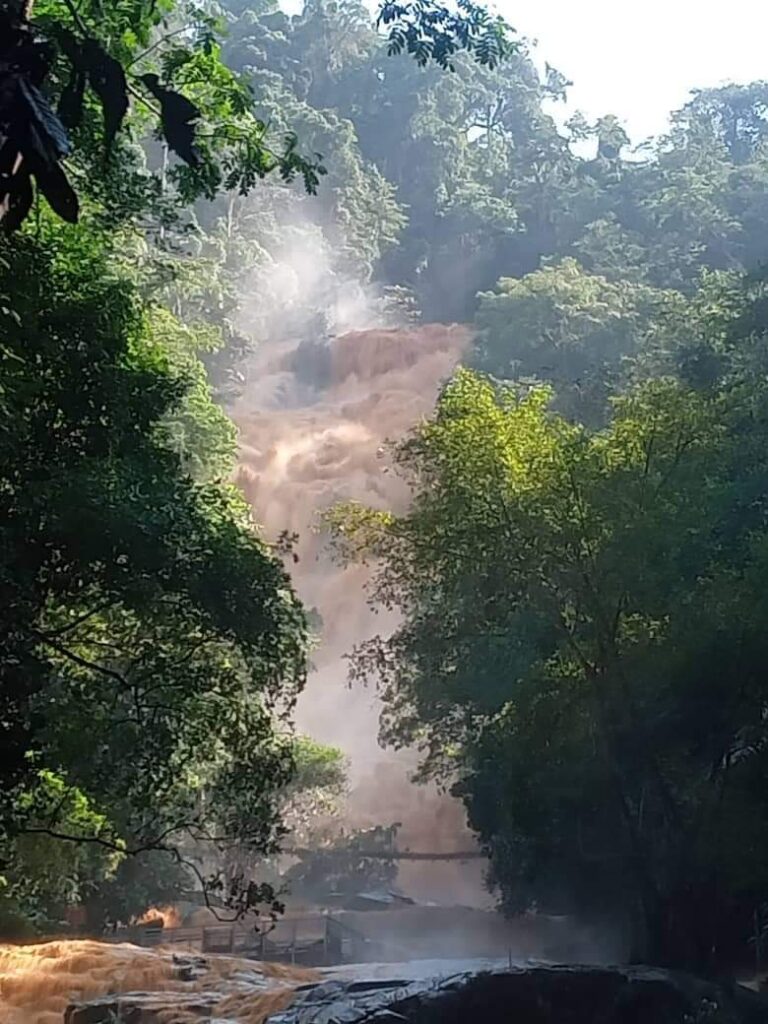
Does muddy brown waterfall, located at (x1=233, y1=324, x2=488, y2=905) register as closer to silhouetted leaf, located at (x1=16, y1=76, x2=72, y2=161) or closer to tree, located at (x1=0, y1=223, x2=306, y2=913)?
tree, located at (x1=0, y1=223, x2=306, y2=913)

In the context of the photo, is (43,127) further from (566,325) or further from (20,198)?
(566,325)

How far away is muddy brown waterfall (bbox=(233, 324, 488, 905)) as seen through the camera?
22562 millimetres

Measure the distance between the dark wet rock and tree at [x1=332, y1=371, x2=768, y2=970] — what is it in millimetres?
509

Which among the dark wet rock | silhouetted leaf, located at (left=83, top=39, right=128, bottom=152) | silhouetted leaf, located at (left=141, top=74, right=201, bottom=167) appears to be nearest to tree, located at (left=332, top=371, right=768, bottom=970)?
the dark wet rock

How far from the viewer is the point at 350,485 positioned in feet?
86.8

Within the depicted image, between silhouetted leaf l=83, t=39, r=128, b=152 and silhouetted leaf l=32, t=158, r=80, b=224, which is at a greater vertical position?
silhouetted leaf l=83, t=39, r=128, b=152

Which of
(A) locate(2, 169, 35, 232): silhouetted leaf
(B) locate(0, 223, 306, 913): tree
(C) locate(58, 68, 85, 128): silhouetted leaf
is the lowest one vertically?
(A) locate(2, 169, 35, 232): silhouetted leaf

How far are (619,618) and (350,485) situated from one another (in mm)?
17109

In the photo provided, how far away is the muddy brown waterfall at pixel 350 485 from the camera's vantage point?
2256 cm

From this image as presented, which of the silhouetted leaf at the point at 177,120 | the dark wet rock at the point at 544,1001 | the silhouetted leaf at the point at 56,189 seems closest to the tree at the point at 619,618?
the dark wet rock at the point at 544,1001

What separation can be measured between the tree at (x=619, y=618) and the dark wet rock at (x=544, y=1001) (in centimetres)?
51

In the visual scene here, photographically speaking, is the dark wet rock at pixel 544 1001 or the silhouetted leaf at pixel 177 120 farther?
the dark wet rock at pixel 544 1001

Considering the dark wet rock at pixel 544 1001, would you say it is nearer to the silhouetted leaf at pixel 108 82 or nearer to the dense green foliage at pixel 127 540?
the dense green foliage at pixel 127 540

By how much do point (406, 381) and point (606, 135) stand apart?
491 inches
